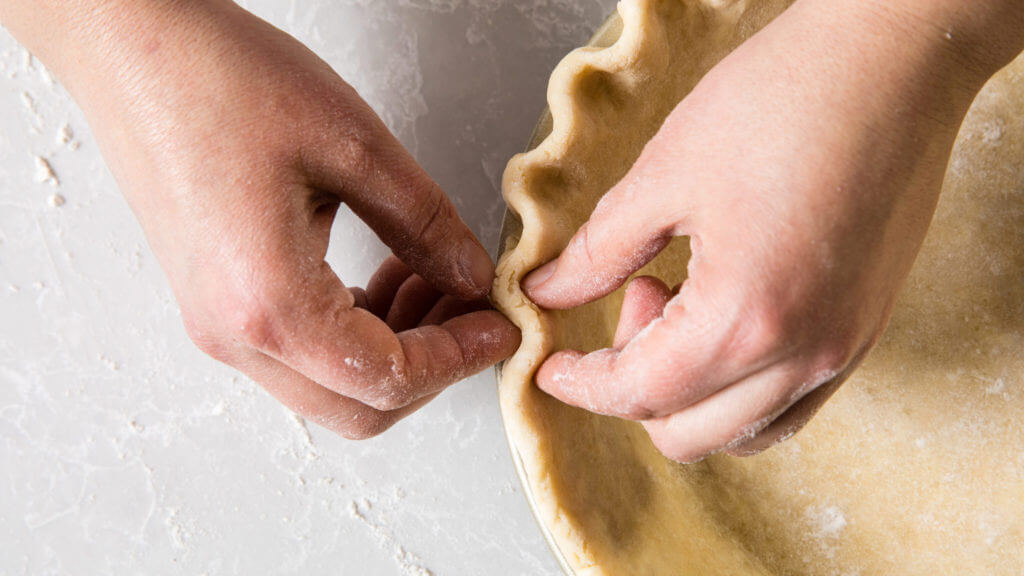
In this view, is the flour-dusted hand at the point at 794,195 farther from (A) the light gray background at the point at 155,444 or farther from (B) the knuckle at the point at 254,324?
(A) the light gray background at the point at 155,444

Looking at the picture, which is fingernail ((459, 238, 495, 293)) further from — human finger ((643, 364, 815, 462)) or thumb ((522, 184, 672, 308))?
human finger ((643, 364, 815, 462))

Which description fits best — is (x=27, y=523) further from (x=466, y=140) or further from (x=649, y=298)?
(x=649, y=298)

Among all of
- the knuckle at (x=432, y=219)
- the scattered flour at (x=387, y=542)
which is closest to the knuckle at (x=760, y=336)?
the knuckle at (x=432, y=219)

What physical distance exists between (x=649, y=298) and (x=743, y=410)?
16cm

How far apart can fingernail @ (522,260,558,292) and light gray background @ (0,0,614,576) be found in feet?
1.25

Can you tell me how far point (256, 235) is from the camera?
703 mm

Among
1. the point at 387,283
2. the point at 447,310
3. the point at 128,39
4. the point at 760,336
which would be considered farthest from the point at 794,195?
the point at 128,39

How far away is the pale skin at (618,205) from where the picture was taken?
63 cm

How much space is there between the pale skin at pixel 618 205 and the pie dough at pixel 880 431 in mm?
212

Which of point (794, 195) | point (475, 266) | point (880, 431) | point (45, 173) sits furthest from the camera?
point (45, 173)

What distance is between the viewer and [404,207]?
0.78 m

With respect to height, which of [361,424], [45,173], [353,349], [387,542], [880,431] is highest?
[45,173]

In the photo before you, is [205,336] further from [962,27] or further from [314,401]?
[962,27]

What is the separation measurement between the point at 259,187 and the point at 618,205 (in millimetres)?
370
